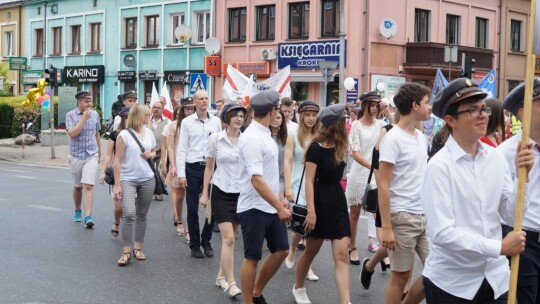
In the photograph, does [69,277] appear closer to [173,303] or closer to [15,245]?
[173,303]

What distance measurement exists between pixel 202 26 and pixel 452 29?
34.1 feet

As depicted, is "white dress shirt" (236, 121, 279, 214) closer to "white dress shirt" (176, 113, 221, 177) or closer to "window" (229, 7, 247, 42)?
"white dress shirt" (176, 113, 221, 177)

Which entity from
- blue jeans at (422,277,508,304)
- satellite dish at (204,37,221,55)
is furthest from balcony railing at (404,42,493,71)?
blue jeans at (422,277,508,304)

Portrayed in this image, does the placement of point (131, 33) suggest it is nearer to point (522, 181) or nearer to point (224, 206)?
point (224, 206)

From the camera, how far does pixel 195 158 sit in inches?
388

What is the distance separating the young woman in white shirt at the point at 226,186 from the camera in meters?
7.65

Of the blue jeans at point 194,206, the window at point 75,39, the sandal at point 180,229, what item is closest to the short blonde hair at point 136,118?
the blue jeans at point 194,206

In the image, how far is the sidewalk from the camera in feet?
87.3

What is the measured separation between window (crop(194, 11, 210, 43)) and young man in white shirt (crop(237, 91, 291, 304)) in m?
30.0

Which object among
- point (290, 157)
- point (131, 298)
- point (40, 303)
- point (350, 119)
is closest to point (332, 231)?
point (290, 157)

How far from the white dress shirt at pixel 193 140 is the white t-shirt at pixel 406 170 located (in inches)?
153

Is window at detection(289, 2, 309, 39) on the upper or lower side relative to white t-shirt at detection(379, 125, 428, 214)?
upper

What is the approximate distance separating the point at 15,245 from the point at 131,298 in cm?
320

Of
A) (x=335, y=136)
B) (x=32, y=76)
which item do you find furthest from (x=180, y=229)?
(x=32, y=76)
